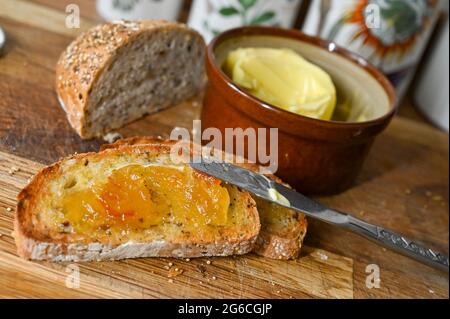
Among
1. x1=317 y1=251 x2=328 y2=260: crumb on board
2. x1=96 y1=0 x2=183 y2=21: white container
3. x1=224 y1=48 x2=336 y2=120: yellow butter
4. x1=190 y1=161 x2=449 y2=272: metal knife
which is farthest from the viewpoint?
x1=96 y1=0 x2=183 y2=21: white container

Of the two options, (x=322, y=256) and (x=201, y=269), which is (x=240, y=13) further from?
(x=201, y=269)

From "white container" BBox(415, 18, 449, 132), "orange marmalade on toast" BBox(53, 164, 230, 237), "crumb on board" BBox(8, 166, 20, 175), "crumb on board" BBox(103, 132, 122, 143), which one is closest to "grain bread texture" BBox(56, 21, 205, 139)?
"crumb on board" BBox(103, 132, 122, 143)

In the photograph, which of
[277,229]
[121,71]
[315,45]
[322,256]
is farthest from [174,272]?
[315,45]

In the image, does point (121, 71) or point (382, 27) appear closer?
point (121, 71)

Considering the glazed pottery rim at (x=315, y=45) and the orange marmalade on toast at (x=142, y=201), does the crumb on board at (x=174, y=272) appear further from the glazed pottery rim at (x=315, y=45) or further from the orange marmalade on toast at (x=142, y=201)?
the glazed pottery rim at (x=315, y=45)

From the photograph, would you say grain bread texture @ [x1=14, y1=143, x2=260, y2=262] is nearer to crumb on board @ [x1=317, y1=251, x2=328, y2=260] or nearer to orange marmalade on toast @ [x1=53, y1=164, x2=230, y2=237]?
orange marmalade on toast @ [x1=53, y1=164, x2=230, y2=237]
